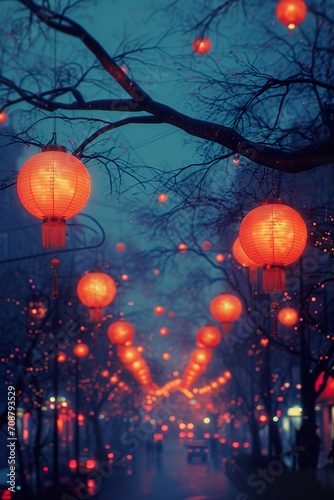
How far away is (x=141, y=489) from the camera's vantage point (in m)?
33.2

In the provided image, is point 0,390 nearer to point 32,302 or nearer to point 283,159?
point 32,302

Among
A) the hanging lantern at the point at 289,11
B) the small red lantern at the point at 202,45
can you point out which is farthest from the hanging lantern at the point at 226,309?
the small red lantern at the point at 202,45

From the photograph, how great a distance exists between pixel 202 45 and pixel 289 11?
8.33ft

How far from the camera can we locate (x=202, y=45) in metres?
12.2

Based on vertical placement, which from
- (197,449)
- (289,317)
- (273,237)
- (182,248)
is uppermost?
(182,248)

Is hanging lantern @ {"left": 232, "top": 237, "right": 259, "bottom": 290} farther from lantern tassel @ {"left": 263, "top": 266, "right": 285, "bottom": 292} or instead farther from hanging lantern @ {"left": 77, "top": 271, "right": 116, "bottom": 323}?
lantern tassel @ {"left": 263, "top": 266, "right": 285, "bottom": 292}

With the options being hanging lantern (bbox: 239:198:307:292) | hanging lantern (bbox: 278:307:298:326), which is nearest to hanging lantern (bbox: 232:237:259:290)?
hanging lantern (bbox: 239:198:307:292)

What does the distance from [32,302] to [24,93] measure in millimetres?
14731

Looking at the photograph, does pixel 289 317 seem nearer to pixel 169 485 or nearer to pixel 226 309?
pixel 226 309

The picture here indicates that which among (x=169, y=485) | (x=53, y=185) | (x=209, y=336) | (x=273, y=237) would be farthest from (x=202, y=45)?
(x=169, y=485)

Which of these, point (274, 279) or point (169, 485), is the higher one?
point (274, 279)

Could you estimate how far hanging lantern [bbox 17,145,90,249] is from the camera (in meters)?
8.01

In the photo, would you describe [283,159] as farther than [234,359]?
No

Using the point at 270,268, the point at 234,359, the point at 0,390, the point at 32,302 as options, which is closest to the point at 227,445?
the point at 234,359
